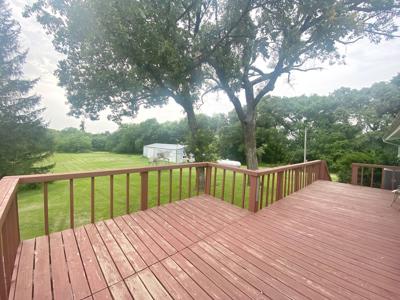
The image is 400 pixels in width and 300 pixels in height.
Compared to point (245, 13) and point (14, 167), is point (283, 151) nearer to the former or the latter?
point (245, 13)

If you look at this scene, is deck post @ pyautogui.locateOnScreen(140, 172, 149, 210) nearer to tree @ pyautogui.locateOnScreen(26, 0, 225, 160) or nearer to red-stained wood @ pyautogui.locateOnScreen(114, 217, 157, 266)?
red-stained wood @ pyautogui.locateOnScreen(114, 217, 157, 266)

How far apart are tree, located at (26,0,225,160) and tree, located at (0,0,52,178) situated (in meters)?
6.15

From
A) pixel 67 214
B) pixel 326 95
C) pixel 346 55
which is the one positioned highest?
pixel 326 95

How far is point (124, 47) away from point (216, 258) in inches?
193

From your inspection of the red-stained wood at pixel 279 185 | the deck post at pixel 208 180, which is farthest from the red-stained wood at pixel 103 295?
the red-stained wood at pixel 279 185

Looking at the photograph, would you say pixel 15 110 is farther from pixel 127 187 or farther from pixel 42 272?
pixel 42 272

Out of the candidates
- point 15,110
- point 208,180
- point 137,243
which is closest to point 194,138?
point 208,180

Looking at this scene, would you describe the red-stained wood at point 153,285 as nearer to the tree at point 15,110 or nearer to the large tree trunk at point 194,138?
the large tree trunk at point 194,138

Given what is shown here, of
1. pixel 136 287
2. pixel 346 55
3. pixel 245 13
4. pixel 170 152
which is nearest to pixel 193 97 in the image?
pixel 245 13

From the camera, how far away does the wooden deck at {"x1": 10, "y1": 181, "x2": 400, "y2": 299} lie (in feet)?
5.52

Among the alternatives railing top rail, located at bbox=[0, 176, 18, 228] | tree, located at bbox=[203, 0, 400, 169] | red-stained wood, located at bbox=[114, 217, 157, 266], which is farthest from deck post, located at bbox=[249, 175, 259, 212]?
tree, located at bbox=[203, 0, 400, 169]

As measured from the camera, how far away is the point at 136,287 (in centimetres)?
169

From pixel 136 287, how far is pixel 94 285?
36 cm

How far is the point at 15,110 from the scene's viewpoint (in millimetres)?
10906
